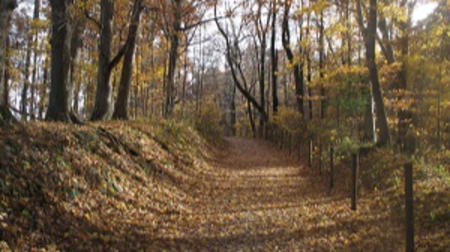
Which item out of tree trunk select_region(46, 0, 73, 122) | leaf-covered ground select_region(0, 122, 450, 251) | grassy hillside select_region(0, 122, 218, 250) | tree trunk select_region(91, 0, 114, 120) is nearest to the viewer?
grassy hillside select_region(0, 122, 218, 250)

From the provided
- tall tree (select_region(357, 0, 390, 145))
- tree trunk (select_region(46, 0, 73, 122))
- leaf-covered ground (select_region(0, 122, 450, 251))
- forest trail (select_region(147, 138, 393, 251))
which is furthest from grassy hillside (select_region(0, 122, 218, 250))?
tall tree (select_region(357, 0, 390, 145))

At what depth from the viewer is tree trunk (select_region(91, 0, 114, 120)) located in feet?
41.3

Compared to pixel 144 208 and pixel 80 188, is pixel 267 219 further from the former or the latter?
pixel 80 188

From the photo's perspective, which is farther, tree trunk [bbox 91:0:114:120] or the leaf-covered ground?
tree trunk [bbox 91:0:114:120]

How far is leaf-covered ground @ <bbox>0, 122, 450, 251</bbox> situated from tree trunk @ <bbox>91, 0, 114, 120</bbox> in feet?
7.34

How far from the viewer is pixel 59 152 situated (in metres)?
7.24

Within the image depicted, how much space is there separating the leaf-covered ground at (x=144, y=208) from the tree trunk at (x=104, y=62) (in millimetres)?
2237

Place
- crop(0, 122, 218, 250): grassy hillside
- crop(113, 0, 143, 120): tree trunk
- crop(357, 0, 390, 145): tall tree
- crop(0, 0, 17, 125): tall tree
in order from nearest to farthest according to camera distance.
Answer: crop(0, 122, 218, 250): grassy hillside, crop(0, 0, 17, 125): tall tree, crop(357, 0, 390, 145): tall tree, crop(113, 0, 143, 120): tree trunk

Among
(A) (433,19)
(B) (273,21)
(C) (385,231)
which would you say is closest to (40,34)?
(B) (273,21)

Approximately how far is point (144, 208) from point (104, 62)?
6910mm

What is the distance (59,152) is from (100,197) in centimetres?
119

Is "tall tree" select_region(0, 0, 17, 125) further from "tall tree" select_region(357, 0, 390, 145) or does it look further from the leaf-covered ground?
"tall tree" select_region(357, 0, 390, 145)

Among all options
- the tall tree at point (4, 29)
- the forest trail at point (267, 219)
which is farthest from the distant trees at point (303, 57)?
the forest trail at point (267, 219)

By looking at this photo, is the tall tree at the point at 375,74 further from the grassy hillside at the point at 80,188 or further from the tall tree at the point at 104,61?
the tall tree at the point at 104,61
